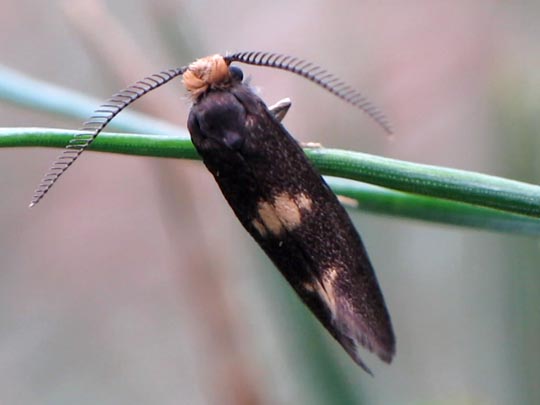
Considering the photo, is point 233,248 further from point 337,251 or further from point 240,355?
point 337,251

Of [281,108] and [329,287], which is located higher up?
[281,108]

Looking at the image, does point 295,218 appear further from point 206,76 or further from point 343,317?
point 206,76

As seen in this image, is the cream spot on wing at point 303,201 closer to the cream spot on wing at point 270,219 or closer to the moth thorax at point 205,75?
the cream spot on wing at point 270,219

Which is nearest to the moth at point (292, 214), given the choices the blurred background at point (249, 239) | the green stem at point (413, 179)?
the green stem at point (413, 179)

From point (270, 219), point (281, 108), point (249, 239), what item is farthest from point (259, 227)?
point (249, 239)

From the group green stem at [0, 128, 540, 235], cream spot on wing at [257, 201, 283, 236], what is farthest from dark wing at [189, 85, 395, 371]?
green stem at [0, 128, 540, 235]

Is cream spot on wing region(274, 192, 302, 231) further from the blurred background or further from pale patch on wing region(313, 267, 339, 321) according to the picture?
the blurred background

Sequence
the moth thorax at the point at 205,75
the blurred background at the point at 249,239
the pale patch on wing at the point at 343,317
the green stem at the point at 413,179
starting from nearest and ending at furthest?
the green stem at the point at 413,179, the pale patch on wing at the point at 343,317, the moth thorax at the point at 205,75, the blurred background at the point at 249,239
